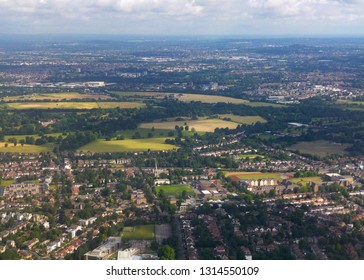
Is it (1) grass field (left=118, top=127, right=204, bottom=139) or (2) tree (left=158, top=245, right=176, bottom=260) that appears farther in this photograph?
(1) grass field (left=118, top=127, right=204, bottom=139)

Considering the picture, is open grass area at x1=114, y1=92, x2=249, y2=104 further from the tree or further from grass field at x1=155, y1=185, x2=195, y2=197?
the tree

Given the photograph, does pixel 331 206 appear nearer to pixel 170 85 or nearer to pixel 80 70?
pixel 170 85

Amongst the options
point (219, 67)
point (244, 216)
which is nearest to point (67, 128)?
point (244, 216)

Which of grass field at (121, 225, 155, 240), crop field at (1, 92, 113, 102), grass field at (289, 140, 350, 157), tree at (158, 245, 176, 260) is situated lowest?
crop field at (1, 92, 113, 102)

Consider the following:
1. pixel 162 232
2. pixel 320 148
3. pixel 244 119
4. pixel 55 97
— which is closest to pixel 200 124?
pixel 244 119

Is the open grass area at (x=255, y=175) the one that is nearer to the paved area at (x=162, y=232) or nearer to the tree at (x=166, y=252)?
the paved area at (x=162, y=232)

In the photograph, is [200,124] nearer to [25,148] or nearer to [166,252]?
[25,148]

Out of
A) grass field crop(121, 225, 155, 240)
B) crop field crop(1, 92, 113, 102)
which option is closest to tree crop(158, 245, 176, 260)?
grass field crop(121, 225, 155, 240)
